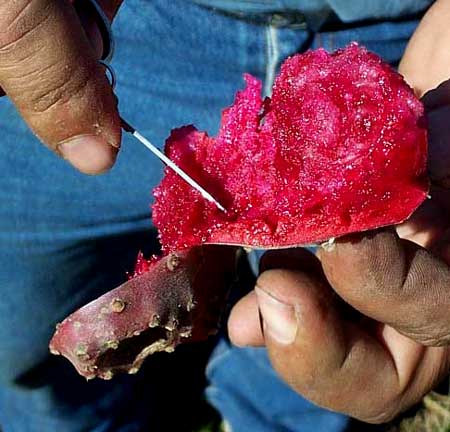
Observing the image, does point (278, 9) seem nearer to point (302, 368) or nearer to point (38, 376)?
point (302, 368)

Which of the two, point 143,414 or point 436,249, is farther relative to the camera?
point 143,414

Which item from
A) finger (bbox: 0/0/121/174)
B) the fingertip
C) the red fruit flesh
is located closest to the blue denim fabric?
the red fruit flesh

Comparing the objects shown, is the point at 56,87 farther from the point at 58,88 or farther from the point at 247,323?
the point at 247,323

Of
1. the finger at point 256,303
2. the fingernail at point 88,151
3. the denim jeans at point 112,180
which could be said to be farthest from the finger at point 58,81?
the denim jeans at point 112,180

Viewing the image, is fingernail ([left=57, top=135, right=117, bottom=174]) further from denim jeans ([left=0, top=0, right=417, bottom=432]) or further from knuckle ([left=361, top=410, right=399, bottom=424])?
knuckle ([left=361, top=410, right=399, bottom=424])

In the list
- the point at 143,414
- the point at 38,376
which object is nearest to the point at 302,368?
the point at 38,376

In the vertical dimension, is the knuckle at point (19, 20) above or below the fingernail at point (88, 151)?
above

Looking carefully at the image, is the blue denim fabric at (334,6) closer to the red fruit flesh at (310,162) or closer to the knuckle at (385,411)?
the red fruit flesh at (310,162)
